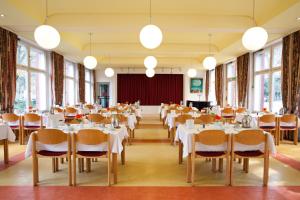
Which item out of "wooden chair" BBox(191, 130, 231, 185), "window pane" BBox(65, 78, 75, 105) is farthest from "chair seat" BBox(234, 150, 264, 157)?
"window pane" BBox(65, 78, 75, 105)

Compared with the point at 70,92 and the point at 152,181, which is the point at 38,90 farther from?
the point at 152,181

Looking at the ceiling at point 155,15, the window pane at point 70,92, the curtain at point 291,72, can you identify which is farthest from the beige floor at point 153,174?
the window pane at point 70,92

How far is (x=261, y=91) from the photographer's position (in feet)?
32.3

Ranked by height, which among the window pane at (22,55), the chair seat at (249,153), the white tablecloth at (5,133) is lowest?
the chair seat at (249,153)

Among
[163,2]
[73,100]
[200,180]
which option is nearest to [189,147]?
[200,180]

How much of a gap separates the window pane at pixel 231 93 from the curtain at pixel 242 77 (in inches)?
53.2

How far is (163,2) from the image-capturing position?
5676 millimetres

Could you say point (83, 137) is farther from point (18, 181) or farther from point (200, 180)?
point (200, 180)

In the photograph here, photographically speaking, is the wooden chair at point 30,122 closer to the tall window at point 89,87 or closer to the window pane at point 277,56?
the window pane at point 277,56

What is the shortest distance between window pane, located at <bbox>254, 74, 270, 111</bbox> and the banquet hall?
4 centimetres

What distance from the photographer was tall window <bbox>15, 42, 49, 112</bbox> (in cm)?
825

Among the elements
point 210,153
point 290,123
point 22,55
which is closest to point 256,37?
point 210,153

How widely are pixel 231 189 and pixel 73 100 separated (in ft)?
36.7

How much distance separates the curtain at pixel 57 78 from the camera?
10141 mm
